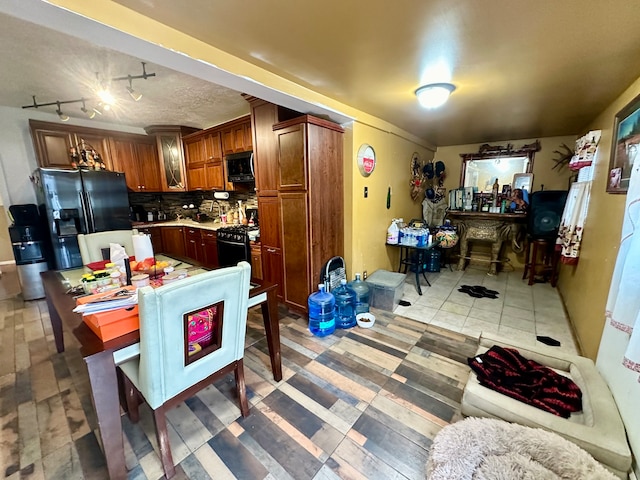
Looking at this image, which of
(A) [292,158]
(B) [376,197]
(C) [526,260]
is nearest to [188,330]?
(A) [292,158]

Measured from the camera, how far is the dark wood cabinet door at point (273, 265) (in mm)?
2939

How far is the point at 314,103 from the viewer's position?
2.21 metres

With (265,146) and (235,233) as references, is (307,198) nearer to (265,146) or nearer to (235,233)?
(265,146)

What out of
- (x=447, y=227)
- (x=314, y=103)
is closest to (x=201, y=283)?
(x=314, y=103)

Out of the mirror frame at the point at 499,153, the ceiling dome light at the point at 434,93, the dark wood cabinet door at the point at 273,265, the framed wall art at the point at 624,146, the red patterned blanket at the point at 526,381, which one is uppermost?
the ceiling dome light at the point at 434,93

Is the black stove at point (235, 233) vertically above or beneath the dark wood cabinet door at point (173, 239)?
above

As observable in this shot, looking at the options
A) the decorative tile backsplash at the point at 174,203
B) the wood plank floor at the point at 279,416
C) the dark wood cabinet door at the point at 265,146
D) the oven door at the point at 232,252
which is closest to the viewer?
the wood plank floor at the point at 279,416

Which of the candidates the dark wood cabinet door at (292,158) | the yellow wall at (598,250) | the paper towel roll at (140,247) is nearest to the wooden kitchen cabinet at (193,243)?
the dark wood cabinet door at (292,158)

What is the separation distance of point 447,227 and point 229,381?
350cm

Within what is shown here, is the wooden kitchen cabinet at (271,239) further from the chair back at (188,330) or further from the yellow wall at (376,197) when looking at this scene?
the chair back at (188,330)

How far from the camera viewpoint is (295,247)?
2.73 m

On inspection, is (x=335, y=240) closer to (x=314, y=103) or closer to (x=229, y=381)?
(x=314, y=103)

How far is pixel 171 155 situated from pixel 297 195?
10.8 feet

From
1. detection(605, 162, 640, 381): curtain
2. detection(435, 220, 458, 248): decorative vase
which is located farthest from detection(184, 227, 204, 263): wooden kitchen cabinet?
detection(605, 162, 640, 381): curtain
